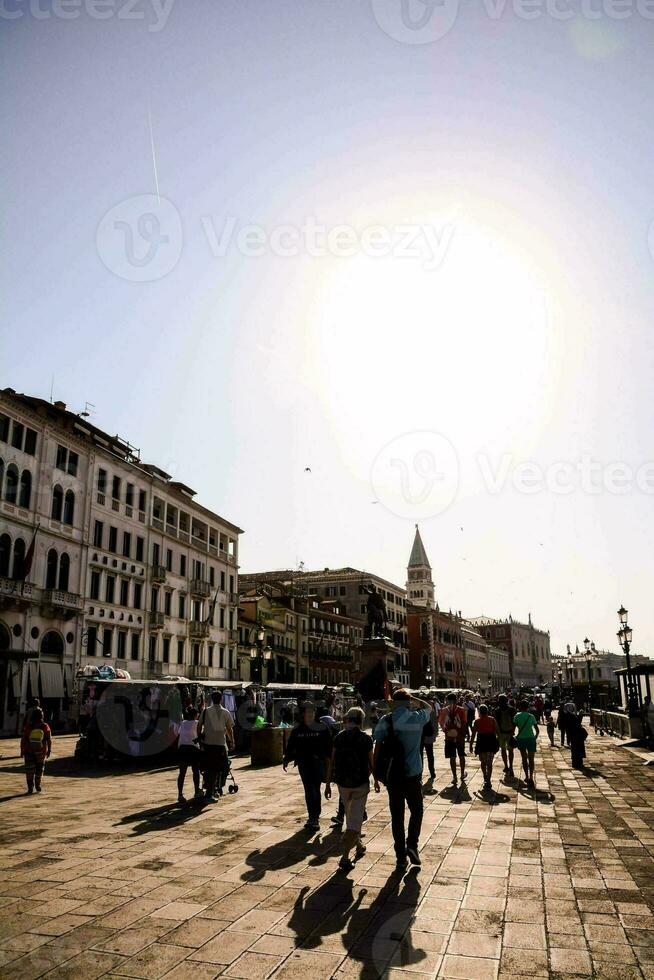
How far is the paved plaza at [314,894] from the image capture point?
16.1 feet

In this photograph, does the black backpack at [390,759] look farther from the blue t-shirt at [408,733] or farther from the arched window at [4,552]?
the arched window at [4,552]

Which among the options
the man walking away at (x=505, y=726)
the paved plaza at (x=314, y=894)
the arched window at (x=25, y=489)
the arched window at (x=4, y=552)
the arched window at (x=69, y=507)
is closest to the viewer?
the paved plaza at (x=314, y=894)

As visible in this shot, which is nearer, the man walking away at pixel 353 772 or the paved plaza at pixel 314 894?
the paved plaza at pixel 314 894

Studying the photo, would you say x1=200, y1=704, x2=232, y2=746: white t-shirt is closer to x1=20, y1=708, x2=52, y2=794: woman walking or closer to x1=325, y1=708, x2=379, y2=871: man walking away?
x1=20, y1=708, x2=52, y2=794: woman walking

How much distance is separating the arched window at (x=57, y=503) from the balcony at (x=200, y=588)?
1496 centimetres

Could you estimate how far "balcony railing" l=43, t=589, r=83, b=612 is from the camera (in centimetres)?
3181

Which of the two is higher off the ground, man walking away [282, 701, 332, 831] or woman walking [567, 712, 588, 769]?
man walking away [282, 701, 332, 831]

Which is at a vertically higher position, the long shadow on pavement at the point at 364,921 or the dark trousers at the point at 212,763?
the dark trousers at the point at 212,763

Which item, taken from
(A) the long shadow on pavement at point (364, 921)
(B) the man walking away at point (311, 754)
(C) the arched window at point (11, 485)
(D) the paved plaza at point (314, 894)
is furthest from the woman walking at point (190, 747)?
(C) the arched window at point (11, 485)

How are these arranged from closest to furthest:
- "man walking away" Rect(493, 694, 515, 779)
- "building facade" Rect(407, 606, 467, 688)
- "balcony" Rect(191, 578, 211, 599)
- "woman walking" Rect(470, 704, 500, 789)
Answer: "woman walking" Rect(470, 704, 500, 789), "man walking away" Rect(493, 694, 515, 779), "balcony" Rect(191, 578, 211, 599), "building facade" Rect(407, 606, 467, 688)

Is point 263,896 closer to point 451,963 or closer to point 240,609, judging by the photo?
point 451,963

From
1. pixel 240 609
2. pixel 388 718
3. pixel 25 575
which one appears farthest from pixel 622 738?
pixel 240 609

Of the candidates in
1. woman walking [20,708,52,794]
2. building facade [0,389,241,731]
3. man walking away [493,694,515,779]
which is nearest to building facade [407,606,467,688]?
building facade [0,389,241,731]

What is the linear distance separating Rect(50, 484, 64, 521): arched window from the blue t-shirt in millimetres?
29293
